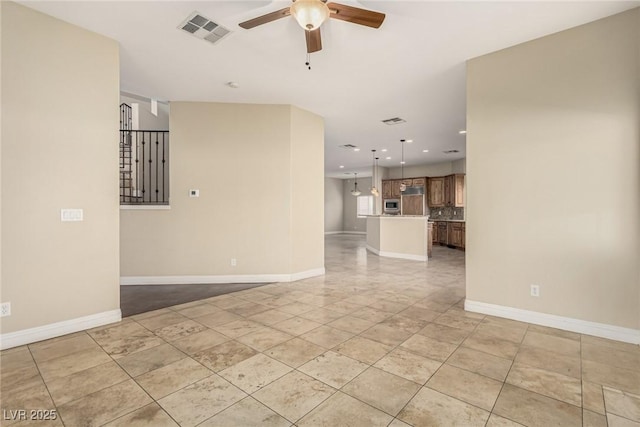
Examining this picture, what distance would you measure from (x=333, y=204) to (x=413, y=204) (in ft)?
17.3

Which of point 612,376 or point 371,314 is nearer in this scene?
point 612,376

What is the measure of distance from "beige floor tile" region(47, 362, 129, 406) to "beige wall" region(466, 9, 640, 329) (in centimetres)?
362

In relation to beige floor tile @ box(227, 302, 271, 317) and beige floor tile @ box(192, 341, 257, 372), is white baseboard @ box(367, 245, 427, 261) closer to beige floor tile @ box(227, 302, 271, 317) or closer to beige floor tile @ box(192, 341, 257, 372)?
beige floor tile @ box(227, 302, 271, 317)

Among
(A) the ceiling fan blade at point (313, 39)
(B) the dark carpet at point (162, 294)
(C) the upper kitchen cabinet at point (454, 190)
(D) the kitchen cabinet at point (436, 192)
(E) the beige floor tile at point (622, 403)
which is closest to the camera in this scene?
(E) the beige floor tile at point (622, 403)

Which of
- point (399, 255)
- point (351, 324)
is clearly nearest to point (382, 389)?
point (351, 324)

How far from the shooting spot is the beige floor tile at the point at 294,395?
1.80m

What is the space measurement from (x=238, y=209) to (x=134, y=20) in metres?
2.83

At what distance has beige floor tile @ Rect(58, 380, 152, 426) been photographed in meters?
1.71

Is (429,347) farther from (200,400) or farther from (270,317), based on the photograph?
(200,400)

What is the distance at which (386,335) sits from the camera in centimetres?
289

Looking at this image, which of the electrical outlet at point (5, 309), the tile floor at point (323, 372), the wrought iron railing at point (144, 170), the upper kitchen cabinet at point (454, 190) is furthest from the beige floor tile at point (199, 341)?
the upper kitchen cabinet at point (454, 190)

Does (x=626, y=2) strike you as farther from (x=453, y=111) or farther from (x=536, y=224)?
(x=453, y=111)

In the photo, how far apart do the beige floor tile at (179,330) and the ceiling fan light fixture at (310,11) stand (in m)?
2.93

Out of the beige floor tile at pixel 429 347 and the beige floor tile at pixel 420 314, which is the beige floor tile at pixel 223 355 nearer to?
the beige floor tile at pixel 429 347
